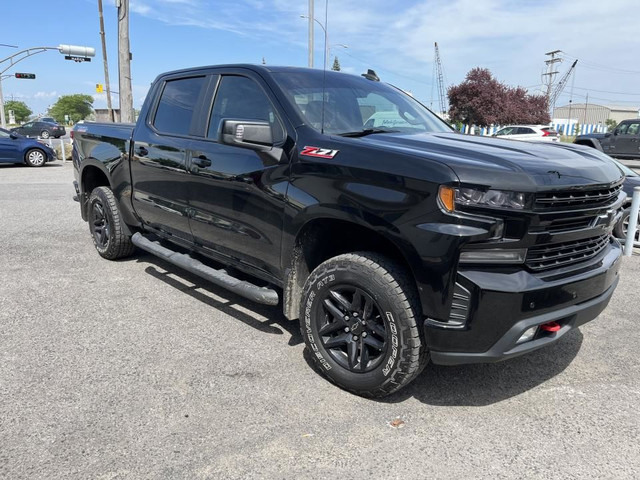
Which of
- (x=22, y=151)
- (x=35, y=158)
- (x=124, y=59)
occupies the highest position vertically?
(x=124, y=59)

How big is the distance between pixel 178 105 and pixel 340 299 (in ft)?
8.43

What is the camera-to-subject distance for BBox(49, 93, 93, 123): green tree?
13300 centimetres

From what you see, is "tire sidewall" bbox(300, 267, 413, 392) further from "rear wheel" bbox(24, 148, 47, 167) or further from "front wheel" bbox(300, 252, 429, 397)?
"rear wheel" bbox(24, 148, 47, 167)

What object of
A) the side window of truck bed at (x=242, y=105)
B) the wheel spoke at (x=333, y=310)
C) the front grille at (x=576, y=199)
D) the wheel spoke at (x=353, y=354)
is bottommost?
the wheel spoke at (x=353, y=354)

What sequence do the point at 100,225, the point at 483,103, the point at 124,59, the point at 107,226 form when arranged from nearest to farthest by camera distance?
the point at 107,226 → the point at 100,225 → the point at 124,59 → the point at 483,103

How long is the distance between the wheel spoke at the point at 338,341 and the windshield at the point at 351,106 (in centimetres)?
131

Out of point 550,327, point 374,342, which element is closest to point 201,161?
point 374,342

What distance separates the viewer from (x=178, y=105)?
4.57 m

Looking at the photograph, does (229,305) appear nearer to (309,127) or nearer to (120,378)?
(120,378)

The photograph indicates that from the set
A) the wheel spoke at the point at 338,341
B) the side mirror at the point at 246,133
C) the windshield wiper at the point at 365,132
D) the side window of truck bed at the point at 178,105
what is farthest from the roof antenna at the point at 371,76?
the wheel spoke at the point at 338,341

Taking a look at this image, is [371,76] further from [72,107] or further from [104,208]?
[72,107]

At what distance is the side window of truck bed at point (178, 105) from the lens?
4348 mm

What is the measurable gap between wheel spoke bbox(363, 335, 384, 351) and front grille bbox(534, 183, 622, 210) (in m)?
1.12

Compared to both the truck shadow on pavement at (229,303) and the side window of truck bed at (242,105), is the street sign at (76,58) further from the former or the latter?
the side window of truck bed at (242,105)
